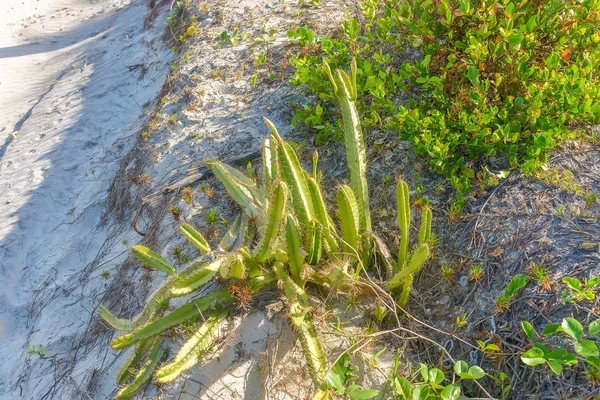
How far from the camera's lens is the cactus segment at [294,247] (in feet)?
8.29

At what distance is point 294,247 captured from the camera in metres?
2.60

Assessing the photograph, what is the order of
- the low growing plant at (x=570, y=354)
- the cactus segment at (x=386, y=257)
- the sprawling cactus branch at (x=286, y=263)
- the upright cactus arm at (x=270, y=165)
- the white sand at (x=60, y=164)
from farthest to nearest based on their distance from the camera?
the white sand at (x=60, y=164) → the upright cactus arm at (x=270, y=165) → the cactus segment at (x=386, y=257) → the sprawling cactus branch at (x=286, y=263) → the low growing plant at (x=570, y=354)

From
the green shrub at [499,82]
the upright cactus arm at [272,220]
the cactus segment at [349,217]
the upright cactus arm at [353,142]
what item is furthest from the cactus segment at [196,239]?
the green shrub at [499,82]

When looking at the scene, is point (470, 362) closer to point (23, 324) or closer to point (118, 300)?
point (118, 300)

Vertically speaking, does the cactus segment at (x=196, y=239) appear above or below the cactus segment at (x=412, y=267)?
above

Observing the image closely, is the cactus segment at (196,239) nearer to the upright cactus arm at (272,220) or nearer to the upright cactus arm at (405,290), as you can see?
the upright cactus arm at (272,220)

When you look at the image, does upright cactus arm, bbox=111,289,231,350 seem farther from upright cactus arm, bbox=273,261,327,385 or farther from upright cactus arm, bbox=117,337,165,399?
upright cactus arm, bbox=273,261,327,385

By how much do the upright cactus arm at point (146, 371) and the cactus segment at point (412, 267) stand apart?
141cm

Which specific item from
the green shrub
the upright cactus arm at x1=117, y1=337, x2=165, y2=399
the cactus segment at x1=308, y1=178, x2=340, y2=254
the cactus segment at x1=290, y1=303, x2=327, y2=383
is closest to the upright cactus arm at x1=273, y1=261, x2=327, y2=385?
the cactus segment at x1=290, y1=303, x2=327, y2=383

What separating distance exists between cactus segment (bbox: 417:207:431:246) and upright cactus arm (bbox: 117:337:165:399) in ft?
5.47

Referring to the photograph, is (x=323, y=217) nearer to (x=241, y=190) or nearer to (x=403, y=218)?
(x=403, y=218)

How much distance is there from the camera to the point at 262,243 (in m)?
2.63

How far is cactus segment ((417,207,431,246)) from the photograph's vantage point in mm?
2554

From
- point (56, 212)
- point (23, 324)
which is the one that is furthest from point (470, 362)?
point (56, 212)
